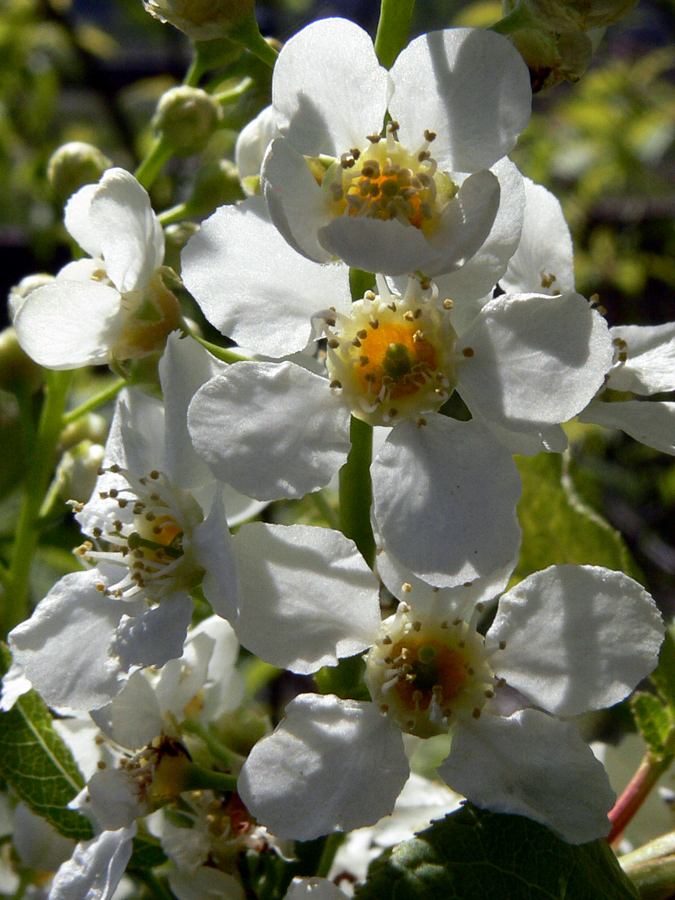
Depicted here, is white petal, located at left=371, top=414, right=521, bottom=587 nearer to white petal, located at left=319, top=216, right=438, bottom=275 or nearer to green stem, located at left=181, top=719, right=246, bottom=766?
white petal, located at left=319, top=216, right=438, bottom=275

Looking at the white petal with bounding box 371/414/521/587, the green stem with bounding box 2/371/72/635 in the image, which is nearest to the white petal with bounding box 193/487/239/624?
the white petal with bounding box 371/414/521/587

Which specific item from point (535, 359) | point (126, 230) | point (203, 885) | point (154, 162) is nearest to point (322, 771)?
point (203, 885)

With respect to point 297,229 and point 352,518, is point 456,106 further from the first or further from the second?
point 352,518

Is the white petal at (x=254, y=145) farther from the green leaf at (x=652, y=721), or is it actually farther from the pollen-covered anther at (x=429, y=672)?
the green leaf at (x=652, y=721)

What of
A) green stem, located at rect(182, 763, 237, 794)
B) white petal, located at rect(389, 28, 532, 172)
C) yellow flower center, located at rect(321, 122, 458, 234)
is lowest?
green stem, located at rect(182, 763, 237, 794)

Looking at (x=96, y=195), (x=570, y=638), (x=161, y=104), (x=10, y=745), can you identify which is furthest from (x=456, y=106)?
(x=10, y=745)

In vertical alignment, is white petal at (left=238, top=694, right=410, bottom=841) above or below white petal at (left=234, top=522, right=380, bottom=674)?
below
